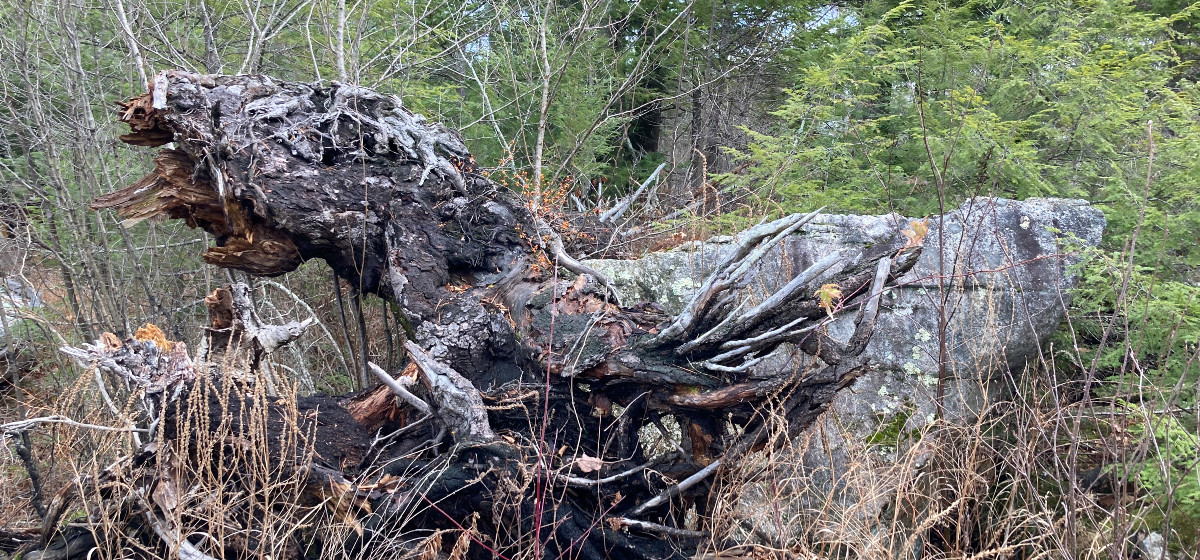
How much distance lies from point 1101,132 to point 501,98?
18.5 feet

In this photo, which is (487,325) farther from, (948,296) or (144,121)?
(948,296)

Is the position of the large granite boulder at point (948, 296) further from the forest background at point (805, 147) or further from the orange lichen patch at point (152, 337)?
the orange lichen patch at point (152, 337)

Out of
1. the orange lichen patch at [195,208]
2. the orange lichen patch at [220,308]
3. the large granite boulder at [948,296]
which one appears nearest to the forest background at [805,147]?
the large granite boulder at [948,296]

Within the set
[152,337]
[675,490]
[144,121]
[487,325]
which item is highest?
[144,121]

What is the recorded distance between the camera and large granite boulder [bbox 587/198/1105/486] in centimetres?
410

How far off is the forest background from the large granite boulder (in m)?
0.22

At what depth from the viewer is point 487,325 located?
3.46m

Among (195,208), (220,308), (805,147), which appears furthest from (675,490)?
(805,147)

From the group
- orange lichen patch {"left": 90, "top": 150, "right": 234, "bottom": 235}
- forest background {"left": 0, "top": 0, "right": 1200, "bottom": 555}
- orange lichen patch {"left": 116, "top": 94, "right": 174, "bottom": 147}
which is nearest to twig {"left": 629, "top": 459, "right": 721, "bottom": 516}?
forest background {"left": 0, "top": 0, "right": 1200, "bottom": 555}

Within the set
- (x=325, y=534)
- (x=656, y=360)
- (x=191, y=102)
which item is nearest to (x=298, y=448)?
(x=325, y=534)

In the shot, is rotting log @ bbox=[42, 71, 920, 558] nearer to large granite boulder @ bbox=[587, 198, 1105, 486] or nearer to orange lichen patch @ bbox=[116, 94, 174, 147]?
orange lichen patch @ bbox=[116, 94, 174, 147]

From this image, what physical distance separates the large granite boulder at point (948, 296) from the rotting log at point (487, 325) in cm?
98

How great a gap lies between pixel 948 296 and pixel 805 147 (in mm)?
1716

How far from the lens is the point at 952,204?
4.85 m
